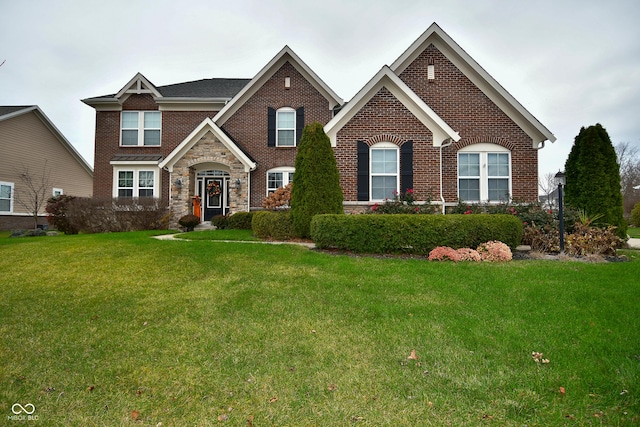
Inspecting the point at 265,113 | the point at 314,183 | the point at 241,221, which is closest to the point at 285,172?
the point at 265,113

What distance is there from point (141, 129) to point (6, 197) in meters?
9.67

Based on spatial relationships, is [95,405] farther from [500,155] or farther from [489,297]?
[500,155]

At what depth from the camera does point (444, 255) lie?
25.6 feet

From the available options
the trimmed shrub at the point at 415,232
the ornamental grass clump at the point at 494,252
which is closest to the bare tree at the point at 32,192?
the trimmed shrub at the point at 415,232

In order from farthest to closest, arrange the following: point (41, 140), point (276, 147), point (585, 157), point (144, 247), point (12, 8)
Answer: point (41, 140)
point (276, 147)
point (585, 157)
point (144, 247)
point (12, 8)

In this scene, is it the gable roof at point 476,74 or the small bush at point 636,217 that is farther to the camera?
the small bush at point 636,217

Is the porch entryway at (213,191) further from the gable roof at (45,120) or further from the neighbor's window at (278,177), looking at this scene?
the gable roof at (45,120)

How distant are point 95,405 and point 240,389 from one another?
113 cm

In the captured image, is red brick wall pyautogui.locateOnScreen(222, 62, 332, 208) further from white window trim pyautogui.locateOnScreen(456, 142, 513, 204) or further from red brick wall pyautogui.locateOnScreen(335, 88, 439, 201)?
white window trim pyautogui.locateOnScreen(456, 142, 513, 204)

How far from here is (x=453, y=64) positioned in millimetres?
13906

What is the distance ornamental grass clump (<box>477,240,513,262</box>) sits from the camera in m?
7.75

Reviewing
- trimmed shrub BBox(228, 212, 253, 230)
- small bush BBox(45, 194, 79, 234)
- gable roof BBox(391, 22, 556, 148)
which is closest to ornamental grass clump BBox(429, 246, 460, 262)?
gable roof BBox(391, 22, 556, 148)

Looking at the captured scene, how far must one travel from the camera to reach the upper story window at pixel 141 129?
731 inches

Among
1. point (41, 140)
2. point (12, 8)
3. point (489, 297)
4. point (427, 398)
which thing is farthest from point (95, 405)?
point (41, 140)
